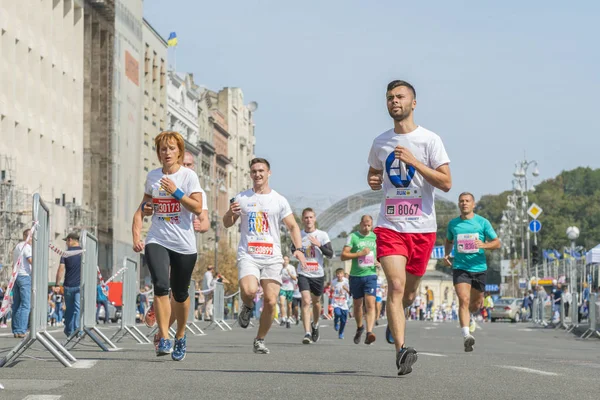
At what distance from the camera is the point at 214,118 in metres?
123

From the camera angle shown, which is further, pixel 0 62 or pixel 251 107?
pixel 251 107

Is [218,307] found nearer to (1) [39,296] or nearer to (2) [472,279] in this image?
(2) [472,279]

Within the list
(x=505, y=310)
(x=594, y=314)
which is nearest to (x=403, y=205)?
(x=594, y=314)

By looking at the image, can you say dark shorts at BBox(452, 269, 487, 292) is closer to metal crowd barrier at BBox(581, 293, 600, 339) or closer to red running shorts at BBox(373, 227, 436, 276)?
red running shorts at BBox(373, 227, 436, 276)

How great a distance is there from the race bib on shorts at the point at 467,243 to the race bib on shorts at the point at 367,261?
2.19 meters

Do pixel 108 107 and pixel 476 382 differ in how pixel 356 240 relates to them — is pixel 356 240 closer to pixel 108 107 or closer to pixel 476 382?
pixel 476 382

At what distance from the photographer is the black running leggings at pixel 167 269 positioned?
38.6 feet

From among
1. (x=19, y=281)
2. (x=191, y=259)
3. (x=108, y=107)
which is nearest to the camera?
(x=191, y=259)

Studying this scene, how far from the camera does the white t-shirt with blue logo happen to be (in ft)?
33.5

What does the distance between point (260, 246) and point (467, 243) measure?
3639mm

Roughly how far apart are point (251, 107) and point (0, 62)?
93686 mm

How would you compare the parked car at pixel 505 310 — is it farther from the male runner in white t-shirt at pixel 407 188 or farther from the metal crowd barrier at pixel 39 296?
the male runner in white t-shirt at pixel 407 188

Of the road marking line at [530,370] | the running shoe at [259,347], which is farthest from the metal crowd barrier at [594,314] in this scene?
the road marking line at [530,370]

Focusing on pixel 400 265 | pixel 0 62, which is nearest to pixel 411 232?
pixel 400 265
